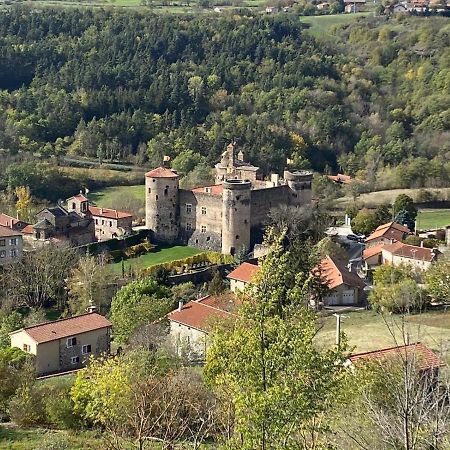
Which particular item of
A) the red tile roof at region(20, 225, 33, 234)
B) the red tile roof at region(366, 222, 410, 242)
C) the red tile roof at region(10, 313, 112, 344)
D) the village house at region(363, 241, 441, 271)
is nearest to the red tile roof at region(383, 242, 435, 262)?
the village house at region(363, 241, 441, 271)

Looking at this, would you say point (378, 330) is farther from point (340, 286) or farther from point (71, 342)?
point (71, 342)

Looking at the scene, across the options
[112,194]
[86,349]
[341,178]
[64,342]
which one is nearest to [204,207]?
[112,194]

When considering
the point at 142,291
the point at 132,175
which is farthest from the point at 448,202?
the point at 142,291

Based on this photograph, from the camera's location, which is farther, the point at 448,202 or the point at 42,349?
the point at 448,202

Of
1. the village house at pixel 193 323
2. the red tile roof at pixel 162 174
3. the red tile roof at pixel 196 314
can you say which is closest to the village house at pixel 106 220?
the red tile roof at pixel 162 174

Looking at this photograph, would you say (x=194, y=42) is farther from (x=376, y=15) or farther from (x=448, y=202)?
(x=448, y=202)

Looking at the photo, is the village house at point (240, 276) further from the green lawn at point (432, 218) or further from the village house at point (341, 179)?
the village house at point (341, 179)
